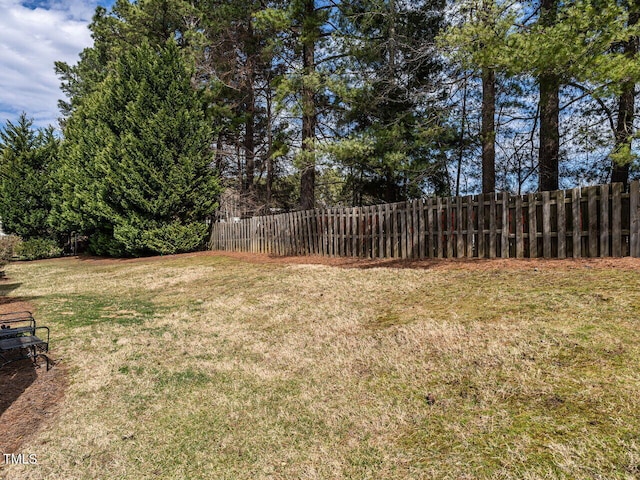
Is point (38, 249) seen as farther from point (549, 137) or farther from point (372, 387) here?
point (549, 137)

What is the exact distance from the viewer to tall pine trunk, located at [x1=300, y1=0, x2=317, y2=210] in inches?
493

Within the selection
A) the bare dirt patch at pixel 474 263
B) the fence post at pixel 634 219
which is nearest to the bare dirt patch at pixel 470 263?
the bare dirt patch at pixel 474 263

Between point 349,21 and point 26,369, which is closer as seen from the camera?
point 26,369

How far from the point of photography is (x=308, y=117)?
13641mm

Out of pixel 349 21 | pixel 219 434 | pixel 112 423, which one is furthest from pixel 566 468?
pixel 349 21

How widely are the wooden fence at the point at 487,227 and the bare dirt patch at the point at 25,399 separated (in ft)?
24.9

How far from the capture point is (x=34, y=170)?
21.9 metres

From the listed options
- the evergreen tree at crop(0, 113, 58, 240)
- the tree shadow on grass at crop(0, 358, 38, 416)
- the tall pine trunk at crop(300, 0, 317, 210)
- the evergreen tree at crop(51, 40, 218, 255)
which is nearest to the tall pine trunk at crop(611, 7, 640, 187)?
the tall pine trunk at crop(300, 0, 317, 210)

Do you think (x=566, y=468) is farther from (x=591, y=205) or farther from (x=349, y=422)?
(x=591, y=205)

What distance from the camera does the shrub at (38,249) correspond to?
69.3ft

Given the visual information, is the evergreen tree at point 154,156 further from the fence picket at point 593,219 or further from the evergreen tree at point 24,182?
the fence picket at point 593,219

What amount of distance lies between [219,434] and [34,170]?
2629 cm

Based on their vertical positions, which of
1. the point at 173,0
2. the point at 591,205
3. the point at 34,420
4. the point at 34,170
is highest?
the point at 173,0

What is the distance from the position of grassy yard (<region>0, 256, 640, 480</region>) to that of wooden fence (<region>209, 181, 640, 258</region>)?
0.98m
